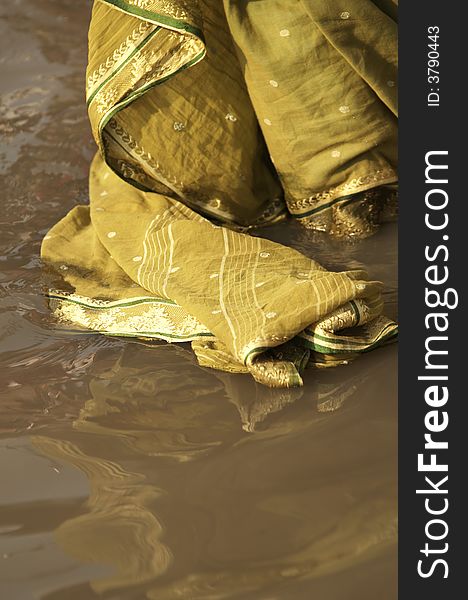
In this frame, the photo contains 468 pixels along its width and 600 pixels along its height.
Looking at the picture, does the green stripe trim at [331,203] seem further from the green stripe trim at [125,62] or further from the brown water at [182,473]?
the green stripe trim at [125,62]

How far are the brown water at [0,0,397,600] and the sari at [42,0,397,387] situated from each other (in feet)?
0.31

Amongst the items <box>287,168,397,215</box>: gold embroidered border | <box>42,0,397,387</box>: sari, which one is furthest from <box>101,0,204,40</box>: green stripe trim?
<box>287,168,397,215</box>: gold embroidered border

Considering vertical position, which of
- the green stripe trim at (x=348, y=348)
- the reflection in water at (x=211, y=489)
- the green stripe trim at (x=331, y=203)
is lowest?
the reflection in water at (x=211, y=489)

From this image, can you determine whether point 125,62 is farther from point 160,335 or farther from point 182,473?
point 182,473

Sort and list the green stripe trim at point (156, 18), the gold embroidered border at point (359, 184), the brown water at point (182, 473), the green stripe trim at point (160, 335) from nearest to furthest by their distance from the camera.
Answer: the brown water at point (182, 473) < the green stripe trim at point (160, 335) < the green stripe trim at point (156, 18) < the gold embroidered border at point (359, 184)

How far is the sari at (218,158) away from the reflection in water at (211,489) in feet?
0.41

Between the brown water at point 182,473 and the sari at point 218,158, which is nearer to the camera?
the brown water at point 182,473

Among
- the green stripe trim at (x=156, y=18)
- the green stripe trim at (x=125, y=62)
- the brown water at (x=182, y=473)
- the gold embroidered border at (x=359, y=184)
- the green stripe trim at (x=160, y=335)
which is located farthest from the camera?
the gold embroidered border at (x=359, y=184)

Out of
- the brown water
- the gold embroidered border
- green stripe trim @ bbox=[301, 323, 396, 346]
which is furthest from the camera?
the gold embroidered border

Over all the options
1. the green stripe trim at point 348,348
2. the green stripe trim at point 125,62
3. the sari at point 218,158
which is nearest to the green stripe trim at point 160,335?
the sari at point 218,158

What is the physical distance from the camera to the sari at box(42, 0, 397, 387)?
183 centimetres

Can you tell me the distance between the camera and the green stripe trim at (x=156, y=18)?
1876mm

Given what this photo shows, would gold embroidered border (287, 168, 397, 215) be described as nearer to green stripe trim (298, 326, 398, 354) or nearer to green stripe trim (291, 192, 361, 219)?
green stripe trim (291, 192, 361, 219)

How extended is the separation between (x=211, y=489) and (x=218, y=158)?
0.99m
